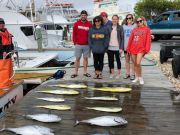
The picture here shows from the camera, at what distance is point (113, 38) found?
9.93 meters

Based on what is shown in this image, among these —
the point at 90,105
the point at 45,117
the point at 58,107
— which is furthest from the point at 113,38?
the point at 45,117

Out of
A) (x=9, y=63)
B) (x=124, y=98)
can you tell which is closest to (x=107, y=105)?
(x=124, y=98)

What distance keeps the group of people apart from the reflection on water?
0.92 metres

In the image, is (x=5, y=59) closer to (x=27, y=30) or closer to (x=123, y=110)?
(x=123, y=110)

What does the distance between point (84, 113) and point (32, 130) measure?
1466mm

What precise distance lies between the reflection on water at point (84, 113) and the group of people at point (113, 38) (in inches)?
36.4

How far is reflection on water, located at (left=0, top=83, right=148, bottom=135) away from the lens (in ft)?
20.2

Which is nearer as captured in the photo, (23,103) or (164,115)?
(164,115)

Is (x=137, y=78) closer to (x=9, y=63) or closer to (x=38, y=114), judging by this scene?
(x=9, y=63)

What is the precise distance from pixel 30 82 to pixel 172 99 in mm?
4394

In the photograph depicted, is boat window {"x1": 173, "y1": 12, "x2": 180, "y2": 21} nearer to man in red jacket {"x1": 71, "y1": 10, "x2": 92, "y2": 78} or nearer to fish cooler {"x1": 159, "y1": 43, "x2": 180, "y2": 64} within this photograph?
fish cooler {"x1": 159, "y1": 43, "x2": 180, "y2": 64}

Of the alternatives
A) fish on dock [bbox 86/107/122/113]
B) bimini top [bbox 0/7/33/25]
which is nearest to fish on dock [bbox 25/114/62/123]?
fish on dock [bbox 86/107/122/113]

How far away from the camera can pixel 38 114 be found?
6.89m

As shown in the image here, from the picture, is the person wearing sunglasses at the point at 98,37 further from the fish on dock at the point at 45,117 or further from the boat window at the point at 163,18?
the boat window at the point at 163,18
